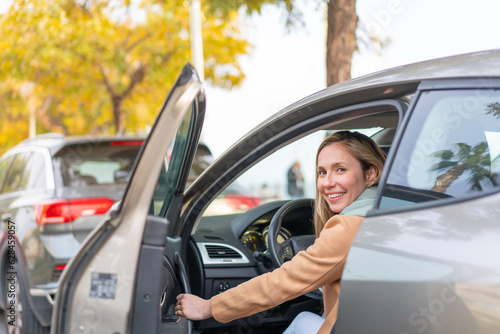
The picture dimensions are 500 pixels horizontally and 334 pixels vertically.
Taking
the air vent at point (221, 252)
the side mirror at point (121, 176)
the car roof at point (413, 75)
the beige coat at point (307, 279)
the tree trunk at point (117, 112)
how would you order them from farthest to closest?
the tree trunk at point (117, 112) → the side mirror at point (121, 176) → the air vent at point (221, 252) → the beige coat at point (307, 279) → the car roof at point (413, 75)

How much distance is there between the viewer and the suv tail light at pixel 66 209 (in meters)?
4.17

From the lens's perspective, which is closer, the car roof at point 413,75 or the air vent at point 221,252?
the car roof at point 413,75

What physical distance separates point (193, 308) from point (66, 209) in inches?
92.5

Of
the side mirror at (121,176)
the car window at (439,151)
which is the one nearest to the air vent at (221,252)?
the car window at (439,151)

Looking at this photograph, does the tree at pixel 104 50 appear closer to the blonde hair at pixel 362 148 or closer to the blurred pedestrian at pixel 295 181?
the blurred pedestrian at pixel 295 181

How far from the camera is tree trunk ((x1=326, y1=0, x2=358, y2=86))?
5.36 m

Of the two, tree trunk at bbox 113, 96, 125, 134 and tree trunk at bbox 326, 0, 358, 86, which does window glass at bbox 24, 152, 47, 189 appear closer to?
tree trunk at bbox 326, 0, 358, 86

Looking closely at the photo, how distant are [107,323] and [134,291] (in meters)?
0.13

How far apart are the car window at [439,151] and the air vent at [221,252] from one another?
141 cm

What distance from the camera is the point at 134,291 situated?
1698 millimetres

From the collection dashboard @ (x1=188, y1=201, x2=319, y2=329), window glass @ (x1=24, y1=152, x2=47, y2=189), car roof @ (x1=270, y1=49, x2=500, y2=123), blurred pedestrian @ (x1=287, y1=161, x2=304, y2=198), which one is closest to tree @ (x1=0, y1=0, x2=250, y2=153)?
blurred pedestrian @ (x1=287, y1=161, x2=304, y2=198)

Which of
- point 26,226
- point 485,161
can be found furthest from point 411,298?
point 26,226

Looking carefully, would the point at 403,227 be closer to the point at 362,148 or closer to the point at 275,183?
the point at 362,148

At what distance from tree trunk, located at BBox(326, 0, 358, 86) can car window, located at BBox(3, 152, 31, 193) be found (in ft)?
10.3
